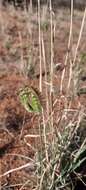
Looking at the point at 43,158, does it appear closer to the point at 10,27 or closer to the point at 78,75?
the point at 78,75

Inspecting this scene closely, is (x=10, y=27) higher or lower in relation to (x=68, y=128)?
lower

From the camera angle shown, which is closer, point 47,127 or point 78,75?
point 47,127

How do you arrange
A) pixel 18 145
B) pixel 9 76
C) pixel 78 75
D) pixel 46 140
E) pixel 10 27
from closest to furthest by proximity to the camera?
pixel 46 140 < pixel 18 145 < pixel 78 75 < pixel 9 76 < pixel 10 27

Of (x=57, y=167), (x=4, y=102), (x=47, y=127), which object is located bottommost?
(x=4, y=102)

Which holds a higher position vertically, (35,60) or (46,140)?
(46,140)

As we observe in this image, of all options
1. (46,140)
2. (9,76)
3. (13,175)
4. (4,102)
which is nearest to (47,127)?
(46,140)

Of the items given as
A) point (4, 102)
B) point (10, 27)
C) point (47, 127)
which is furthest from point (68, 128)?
point (10, 27)

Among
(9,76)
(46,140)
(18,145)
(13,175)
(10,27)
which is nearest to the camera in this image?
(46,140)

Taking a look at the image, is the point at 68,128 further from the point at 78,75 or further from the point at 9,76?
the point at 9,76

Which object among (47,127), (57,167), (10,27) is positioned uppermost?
(47,127)
